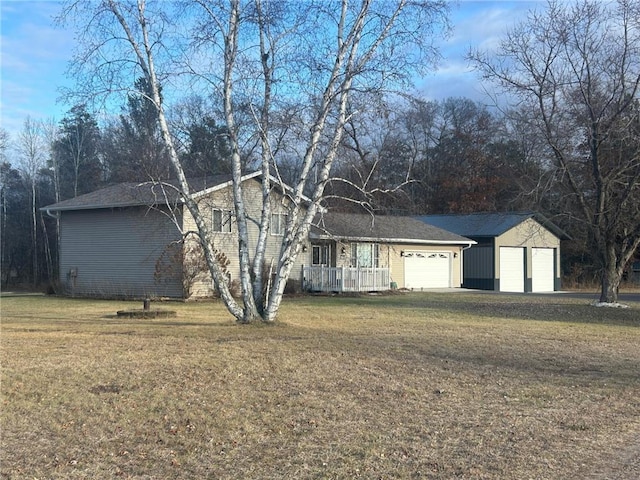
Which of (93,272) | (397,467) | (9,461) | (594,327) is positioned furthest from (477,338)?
(93,272)

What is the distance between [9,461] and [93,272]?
77.8 feet

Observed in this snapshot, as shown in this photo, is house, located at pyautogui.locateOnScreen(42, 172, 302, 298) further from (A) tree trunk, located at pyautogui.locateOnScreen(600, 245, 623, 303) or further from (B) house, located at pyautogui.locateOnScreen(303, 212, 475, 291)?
(A) tree trunk, located at pyautogui.locateOnScreen(600, 245, 623, 303)

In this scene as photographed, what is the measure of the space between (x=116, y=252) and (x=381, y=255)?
13465 mm

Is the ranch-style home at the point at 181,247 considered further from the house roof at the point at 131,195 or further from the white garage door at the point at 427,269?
the white garage door at the point at 427,269

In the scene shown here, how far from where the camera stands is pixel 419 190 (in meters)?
56.4

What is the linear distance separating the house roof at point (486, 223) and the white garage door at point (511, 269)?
1268 mm

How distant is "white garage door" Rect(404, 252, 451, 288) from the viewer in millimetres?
36031

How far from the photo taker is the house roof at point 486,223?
125ft

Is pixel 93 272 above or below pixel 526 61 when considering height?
below

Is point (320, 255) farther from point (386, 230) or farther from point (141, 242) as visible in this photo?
point (141, 242)

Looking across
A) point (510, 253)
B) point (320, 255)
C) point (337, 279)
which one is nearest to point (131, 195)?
point (337, 279)

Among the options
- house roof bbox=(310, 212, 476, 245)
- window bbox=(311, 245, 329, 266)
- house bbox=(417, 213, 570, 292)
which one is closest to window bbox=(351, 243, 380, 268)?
house roof bbox=(310, 212, 476, 245)

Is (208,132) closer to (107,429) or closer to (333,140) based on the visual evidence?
(333,140)

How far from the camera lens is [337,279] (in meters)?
30.7
